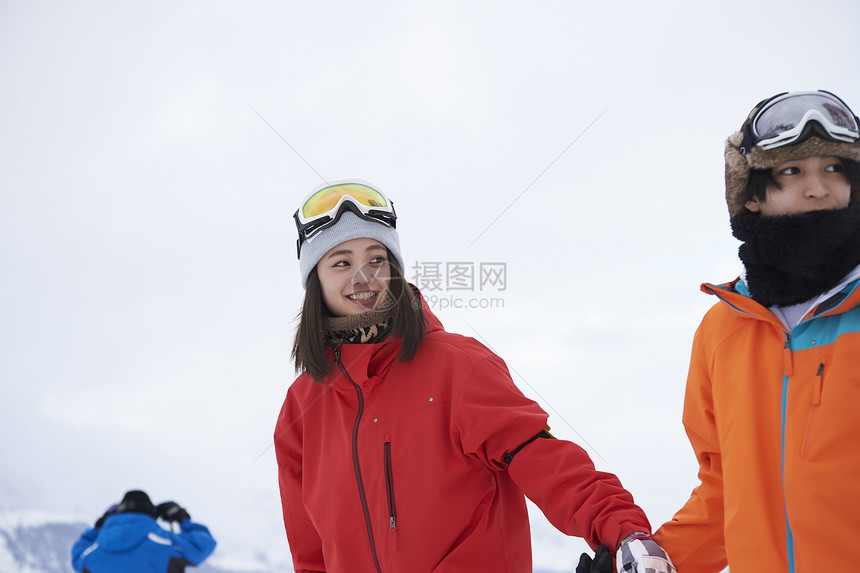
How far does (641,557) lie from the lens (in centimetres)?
162

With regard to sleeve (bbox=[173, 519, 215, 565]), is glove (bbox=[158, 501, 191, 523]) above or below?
above

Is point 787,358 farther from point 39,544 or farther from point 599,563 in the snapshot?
point 39,544

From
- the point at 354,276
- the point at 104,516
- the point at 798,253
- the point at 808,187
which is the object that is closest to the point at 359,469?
the point at 354,276

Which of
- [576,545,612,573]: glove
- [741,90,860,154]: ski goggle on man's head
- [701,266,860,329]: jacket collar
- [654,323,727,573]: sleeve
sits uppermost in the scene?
[741,90,860,154]: ski goggle on man's head

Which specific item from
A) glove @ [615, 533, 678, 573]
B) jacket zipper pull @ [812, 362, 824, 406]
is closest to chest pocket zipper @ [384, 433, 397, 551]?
glove @ [615, 533, 678, 573]

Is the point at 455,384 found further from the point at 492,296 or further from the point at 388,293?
the point at 492,296

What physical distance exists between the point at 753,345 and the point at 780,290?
0.15 meters

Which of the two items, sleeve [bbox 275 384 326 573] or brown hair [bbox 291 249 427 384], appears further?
sleeve [bbox 275 384 326 573]

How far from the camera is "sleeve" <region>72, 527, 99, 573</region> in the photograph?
3270 mm

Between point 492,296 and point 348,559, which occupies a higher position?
point 492,296

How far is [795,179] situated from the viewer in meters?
Answer: 1.61

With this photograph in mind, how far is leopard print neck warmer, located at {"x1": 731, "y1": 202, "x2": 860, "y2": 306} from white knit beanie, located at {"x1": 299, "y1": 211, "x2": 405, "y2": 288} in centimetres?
127

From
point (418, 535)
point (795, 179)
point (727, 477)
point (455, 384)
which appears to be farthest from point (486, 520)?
point (795, 179)

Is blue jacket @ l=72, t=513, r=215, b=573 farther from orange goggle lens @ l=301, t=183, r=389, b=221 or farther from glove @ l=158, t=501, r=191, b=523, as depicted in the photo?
orange goggle lens @ l=301, t=183, r=389, b=221
